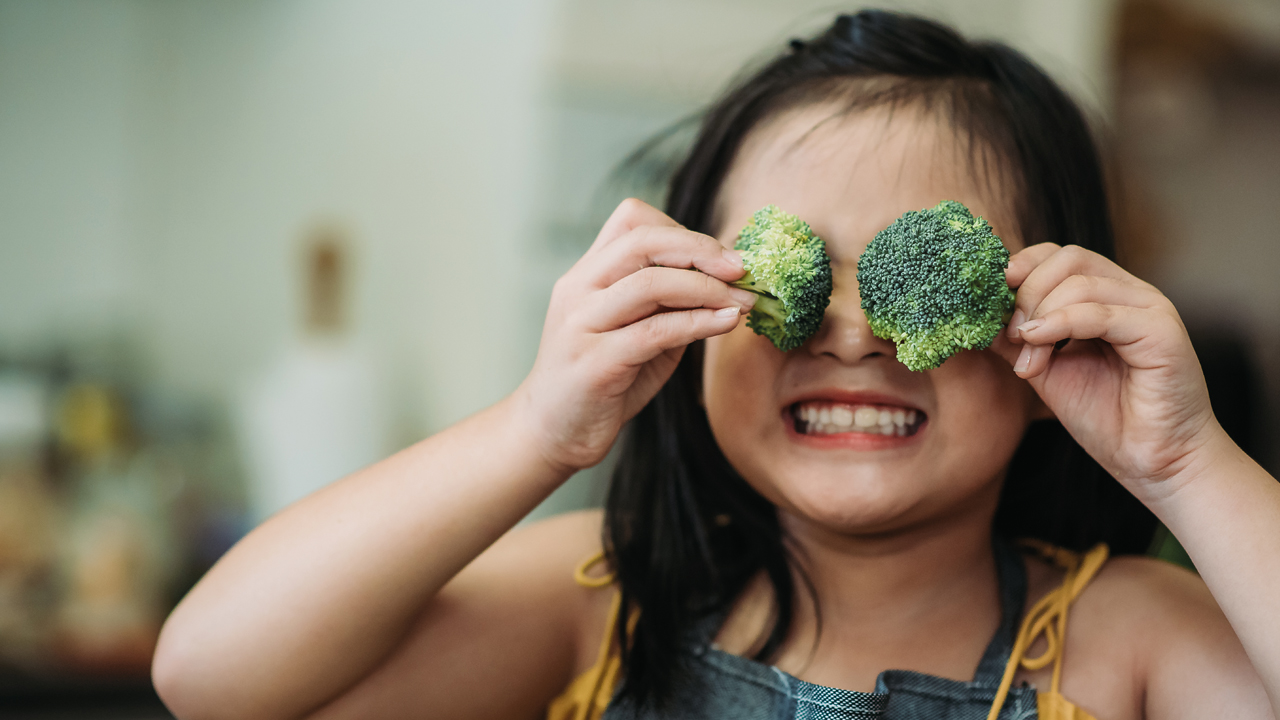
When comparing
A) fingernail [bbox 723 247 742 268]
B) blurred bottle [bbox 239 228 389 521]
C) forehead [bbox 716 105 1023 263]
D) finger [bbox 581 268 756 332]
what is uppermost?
forehead [bbox 716 105 1023 263]

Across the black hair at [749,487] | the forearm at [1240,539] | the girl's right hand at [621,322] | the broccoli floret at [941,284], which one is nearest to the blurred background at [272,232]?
the black hair at [749,487]

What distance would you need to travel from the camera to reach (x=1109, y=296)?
691 millimetres

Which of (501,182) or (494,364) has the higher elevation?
(501,182)

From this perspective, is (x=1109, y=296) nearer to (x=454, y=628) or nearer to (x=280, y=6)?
(x=454, y=628)

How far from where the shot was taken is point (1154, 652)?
2.81ft

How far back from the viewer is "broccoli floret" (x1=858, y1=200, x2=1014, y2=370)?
69 centimetres

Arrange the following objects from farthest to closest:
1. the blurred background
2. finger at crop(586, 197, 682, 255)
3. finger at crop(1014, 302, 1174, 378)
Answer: the blurred background, finger at crop(586, 197, 682, 255), finger at crop(1014, 302, 1174, 378)

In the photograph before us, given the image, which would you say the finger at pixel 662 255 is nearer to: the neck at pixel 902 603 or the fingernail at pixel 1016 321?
the fingernail at pixel 1016 321

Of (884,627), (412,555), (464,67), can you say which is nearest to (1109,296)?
(884,627)

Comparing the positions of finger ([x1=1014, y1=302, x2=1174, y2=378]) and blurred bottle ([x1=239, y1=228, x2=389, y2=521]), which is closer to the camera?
finger ([x1=1014, y1=302, x2=1174, y2=378])

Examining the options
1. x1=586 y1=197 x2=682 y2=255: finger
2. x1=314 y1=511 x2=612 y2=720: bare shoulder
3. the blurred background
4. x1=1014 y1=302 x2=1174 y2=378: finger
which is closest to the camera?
x1=1014 y1=302 x2=1174 y2=378: finger

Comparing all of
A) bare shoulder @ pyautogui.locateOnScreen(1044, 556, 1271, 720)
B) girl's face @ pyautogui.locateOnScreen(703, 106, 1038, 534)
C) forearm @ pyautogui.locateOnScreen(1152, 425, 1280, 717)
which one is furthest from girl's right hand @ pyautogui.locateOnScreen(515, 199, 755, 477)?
bare shoulder @ pyautogui.locateOnScreen(1044, 556, 1271, 720)

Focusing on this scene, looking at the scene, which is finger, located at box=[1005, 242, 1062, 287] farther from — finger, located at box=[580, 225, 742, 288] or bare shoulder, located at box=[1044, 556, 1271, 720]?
bare shoulder, located at box=[1044, 556, 1271, 720]

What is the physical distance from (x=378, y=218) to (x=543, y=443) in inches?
62.6
